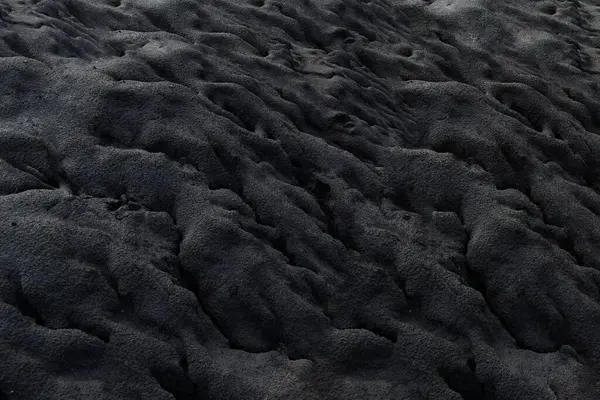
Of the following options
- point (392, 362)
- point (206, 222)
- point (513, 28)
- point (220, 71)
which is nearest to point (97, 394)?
point (206, 222)

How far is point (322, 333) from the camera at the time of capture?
281cm

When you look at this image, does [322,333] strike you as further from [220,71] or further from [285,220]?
[220,71]

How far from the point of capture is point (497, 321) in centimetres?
307

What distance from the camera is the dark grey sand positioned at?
2668 mm

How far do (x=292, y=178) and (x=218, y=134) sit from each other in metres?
0.37

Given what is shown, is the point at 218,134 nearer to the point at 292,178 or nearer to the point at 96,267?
the point at 292,178

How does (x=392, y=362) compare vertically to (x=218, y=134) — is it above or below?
below

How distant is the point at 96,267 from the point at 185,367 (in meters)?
0.48

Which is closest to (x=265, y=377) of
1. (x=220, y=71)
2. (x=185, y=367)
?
(x=185, y=367)

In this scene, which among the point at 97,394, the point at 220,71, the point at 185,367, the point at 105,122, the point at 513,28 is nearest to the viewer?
the point at 97,394

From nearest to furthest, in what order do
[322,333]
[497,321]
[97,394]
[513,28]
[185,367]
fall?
[97,394] < [185,367] < [322,333] < [497,321] < [513,28]

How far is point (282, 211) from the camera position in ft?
10.4

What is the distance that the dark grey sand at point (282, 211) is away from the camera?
267 centimetres

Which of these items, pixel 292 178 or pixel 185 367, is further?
pixel 292 178
